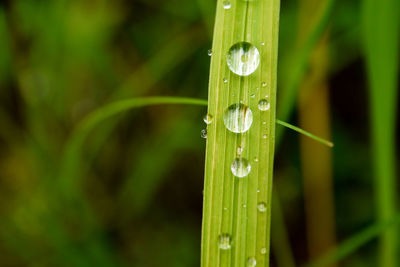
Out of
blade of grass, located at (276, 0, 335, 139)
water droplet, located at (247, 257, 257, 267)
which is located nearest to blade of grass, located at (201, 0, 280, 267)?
water droplet, located at (247, 257, 257, 267)

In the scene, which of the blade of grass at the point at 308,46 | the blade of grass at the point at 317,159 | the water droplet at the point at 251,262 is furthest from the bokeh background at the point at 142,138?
the water droplet at the point at 251,262

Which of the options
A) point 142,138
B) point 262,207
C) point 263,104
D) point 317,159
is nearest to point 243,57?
point 263,104

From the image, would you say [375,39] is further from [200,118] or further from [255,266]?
[200,118]

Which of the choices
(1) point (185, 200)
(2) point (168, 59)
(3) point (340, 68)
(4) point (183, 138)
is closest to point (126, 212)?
(1) point (185, 200)

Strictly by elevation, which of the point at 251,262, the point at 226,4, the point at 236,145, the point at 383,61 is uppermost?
the point at 383,61

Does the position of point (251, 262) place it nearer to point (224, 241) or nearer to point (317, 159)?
point (224, 241)
